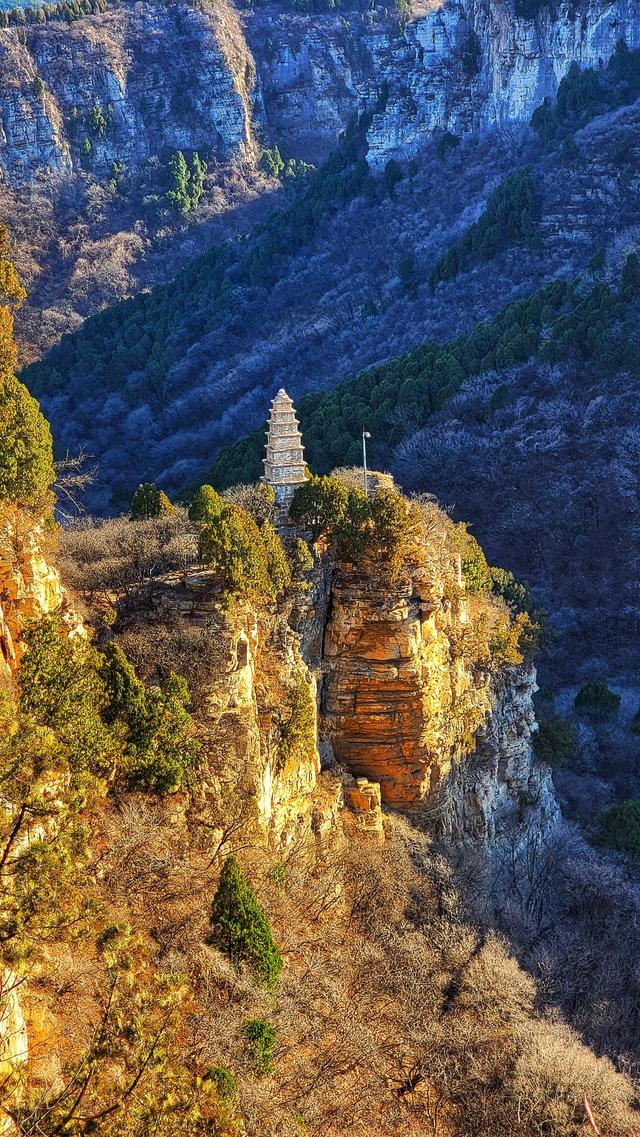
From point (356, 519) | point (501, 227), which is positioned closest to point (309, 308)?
point (501, 227)

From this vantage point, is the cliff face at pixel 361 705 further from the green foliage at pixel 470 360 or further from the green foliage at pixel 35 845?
the green foliage at pixel 470 360

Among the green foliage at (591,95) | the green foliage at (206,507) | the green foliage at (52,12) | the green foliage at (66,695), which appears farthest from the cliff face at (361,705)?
the green foliage at (52,12)

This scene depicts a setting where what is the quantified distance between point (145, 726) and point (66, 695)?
1.93 metres

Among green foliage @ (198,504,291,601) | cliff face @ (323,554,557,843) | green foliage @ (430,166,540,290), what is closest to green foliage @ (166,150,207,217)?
green foliage @ (430,166,540,290)

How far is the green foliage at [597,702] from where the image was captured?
127 ft

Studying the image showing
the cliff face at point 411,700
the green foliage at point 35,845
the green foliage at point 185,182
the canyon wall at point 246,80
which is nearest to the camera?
the green foliage at point 35,845

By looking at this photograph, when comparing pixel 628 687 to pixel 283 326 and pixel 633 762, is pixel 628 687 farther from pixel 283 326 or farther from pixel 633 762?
pixel 283 326

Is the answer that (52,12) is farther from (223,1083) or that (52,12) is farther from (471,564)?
(223,1083)

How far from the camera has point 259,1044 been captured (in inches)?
647

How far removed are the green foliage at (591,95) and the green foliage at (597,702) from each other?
4208 centimetres

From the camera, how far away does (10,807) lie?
542 inches

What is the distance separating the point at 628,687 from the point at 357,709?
844 inches

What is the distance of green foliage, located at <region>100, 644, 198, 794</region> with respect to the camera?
18.2 meters

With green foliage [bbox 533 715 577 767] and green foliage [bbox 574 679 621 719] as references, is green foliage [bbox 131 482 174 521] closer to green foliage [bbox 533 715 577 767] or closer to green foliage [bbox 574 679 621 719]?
green foliage [bbox 533 715 577 767]
